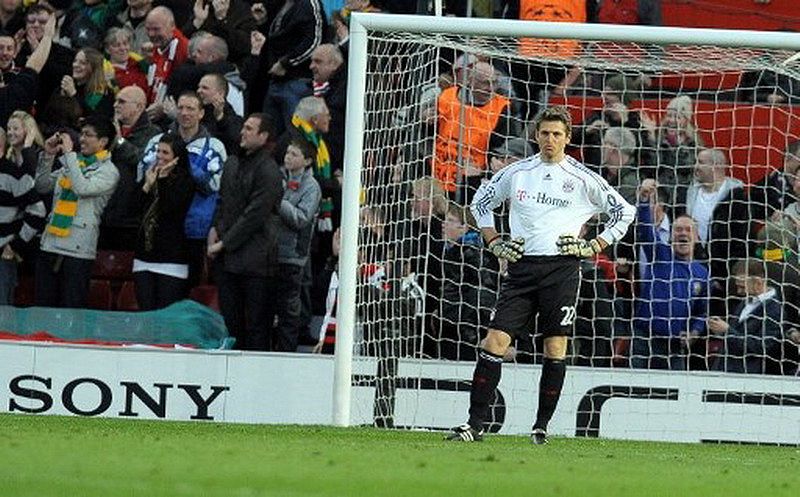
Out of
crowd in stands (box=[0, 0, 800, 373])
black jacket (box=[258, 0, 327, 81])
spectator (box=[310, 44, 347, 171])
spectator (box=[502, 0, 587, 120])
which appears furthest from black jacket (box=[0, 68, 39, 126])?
spectator (box=[502, 0, 587, 120])

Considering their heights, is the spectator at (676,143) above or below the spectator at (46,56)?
below

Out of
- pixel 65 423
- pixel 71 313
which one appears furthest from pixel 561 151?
pixel 71 313

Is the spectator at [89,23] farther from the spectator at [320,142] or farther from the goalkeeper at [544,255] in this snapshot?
the goalkeeper at [544,255]

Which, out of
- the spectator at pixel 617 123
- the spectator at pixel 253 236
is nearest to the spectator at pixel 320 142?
the spectator at pixel 253 236

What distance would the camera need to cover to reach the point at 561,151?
11.6 metres

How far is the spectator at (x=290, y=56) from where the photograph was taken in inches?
601

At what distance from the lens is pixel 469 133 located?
47.2ft

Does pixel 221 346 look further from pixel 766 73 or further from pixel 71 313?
pixel 766 73

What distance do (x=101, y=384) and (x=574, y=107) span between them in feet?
14.5

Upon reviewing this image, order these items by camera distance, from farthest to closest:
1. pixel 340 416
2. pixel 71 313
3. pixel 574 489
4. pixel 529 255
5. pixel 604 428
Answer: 1. pixel 71 313
2. pixel 604 428
3. pixel 340 416
4. pixel 529 255
5. pixel 574 489

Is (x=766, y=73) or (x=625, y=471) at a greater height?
(x=766, y=73)

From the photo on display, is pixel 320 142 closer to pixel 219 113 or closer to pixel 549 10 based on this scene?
pixel 219 113

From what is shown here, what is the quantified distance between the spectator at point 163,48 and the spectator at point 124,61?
0.37 feet

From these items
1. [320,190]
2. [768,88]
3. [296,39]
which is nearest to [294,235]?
[320,190]
